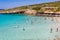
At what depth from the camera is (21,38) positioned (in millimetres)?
29734

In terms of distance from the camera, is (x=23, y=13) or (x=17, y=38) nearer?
(x=17, y=38)

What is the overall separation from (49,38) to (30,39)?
92.0 inches

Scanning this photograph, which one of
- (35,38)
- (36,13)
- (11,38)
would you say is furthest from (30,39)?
(36,13)

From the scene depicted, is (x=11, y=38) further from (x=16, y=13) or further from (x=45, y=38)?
(x=16, y=13)

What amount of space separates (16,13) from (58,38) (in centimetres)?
7669

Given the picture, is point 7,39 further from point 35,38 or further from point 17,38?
point 35,38

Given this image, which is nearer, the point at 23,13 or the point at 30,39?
the point at 30,39

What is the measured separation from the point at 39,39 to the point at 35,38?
3.20ft

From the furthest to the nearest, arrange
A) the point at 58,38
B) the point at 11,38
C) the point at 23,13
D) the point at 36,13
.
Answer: the point at 23,13
the point at 36,13
the point at 11,38
the point at 58,38

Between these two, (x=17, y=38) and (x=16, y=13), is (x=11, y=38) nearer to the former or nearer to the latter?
(x=17, y=38)

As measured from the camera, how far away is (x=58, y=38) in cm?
2819

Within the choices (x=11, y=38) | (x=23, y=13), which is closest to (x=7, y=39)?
(x=11, y=38)

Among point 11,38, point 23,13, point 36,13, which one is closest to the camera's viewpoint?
point 11,38

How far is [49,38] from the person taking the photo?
94.2 feet
